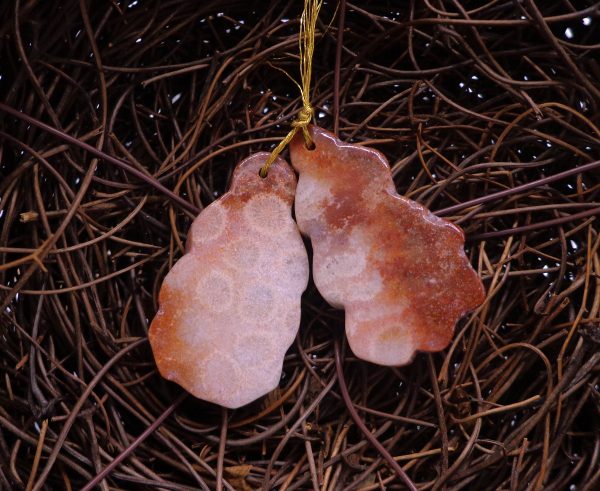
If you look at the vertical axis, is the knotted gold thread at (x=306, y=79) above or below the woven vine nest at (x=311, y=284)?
above

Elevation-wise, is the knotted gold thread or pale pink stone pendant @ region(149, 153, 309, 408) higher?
the knotted gold thread

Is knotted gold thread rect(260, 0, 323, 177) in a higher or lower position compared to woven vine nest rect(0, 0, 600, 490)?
higher

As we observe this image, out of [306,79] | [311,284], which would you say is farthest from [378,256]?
[306,79]

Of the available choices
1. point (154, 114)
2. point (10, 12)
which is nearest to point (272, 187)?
point (154, 114)

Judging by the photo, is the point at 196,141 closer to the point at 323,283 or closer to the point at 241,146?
the point at 241,146
